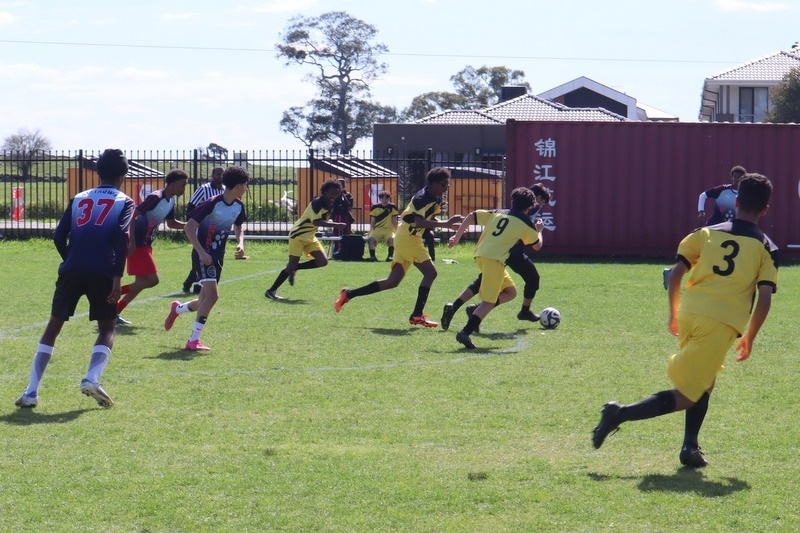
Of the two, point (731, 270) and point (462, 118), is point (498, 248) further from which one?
point (462, 118)

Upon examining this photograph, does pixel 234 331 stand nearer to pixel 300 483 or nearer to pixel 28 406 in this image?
pixel 28 406

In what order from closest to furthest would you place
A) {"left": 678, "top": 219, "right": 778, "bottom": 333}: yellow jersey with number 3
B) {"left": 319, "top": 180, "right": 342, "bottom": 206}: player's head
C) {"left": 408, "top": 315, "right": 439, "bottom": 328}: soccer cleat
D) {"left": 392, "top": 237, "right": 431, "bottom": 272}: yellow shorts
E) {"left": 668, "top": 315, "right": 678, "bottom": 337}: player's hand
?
{"left": 678, "top": 219, "right": 778, "bottom": 333}: yellow jersey with number 3 → {"left": 668, "top": 315, "right": 678, "bottom": 337}: player's hand → {"left": 408, "top": 315, "right": 439, "bottom": 328}: soccer cleat → {"left": 392, "top": 237, "right": 431, "bottom": 272}: yellow shorts → {"left": 319, "top": 180, "right": 342, "bottom": 206}: player's head

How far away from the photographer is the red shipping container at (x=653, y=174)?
79.4 ft

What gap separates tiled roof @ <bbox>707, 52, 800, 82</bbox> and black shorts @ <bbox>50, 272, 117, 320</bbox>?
60469 mm

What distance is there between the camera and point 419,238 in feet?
43.2

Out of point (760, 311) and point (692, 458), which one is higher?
point (760, 311)

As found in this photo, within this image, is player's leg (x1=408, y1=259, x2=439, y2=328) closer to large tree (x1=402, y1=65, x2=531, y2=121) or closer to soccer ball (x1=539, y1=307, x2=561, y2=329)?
soccer ball (x1=539, y1=307, x2=561, y2=329)

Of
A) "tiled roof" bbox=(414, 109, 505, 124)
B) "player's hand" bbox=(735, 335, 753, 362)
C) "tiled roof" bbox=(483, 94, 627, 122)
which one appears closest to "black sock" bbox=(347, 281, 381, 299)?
"player's hand" bbox=(735, 335, 753, 362)

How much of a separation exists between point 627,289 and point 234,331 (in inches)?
295

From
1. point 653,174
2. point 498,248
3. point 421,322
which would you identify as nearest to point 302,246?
point 421,322

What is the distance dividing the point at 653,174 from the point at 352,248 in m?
6.78

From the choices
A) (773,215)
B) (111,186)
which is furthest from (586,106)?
(111,186)

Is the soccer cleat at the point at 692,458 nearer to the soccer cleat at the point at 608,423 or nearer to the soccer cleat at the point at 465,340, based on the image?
the soccer cleat at the point at 608,423

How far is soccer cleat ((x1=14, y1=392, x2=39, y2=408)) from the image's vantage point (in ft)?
25.7
